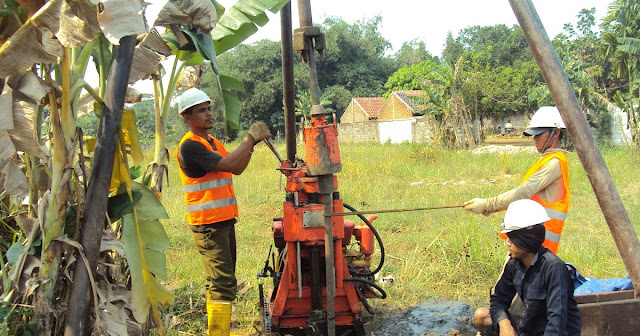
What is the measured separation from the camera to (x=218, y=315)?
3980mm

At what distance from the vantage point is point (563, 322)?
2652 mm

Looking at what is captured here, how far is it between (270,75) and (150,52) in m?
35.1

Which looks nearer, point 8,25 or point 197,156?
point 8,25

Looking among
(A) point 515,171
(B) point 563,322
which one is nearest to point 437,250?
(B) point 563,322

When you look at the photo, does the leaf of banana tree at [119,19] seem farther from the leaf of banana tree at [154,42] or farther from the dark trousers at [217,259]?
the dark trousers at [217,259]

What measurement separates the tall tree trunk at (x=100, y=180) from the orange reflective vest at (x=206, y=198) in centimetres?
104

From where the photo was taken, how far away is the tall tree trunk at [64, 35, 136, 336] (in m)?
2.86

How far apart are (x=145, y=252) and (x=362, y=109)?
36221mm

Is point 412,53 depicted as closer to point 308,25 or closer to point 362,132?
point 362,132

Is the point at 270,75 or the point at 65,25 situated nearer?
the point at 65,25

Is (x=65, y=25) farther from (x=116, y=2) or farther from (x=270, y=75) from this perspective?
(x=270, y=75)

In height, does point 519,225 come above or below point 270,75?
below

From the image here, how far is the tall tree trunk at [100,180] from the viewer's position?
9.39 feet

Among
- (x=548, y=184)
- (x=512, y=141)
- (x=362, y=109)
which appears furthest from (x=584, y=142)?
(x=362, y=109)
